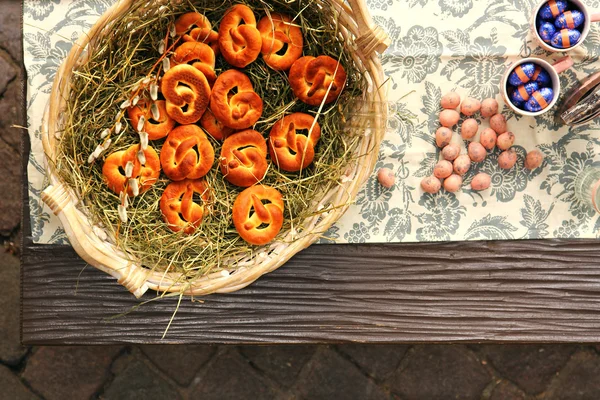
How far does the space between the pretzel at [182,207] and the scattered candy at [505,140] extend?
693mm

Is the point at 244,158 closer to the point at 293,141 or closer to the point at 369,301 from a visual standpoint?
the point at 293,141

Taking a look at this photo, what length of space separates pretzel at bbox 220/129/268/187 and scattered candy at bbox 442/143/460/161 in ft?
1.40

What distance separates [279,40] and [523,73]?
0.54 metres

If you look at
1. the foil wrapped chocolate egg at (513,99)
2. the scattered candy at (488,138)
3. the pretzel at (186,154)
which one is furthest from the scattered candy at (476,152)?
the pretzel at (186,154)

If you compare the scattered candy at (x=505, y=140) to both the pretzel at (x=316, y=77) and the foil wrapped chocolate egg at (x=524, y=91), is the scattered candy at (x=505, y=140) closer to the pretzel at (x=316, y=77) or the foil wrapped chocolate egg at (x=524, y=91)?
the foil wrapped chocolate egg at (x=524, y=91)

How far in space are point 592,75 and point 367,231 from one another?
627mm

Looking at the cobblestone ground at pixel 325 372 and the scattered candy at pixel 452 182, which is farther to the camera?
the cobblestone ground at pixel 325 372

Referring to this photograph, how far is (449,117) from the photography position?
49.8 inches

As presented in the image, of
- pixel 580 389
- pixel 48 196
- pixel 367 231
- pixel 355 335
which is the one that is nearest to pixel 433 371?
pixel 580 389

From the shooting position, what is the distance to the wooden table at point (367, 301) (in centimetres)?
129

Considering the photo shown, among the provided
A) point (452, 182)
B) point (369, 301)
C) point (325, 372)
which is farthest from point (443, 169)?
point (325, 372)

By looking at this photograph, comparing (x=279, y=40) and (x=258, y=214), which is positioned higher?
(x=279, y=40)

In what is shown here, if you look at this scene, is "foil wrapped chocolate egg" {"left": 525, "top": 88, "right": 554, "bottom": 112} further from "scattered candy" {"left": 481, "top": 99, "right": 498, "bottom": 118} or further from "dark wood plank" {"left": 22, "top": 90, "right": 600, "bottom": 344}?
"dark wood plank" {"left": 22, "top": 90, "right": 600, "bottom": 344}

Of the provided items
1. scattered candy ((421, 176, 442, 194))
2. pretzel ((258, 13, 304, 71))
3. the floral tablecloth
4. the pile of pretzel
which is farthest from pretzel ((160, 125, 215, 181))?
scattered candy ((421, 176, 442, 194))
